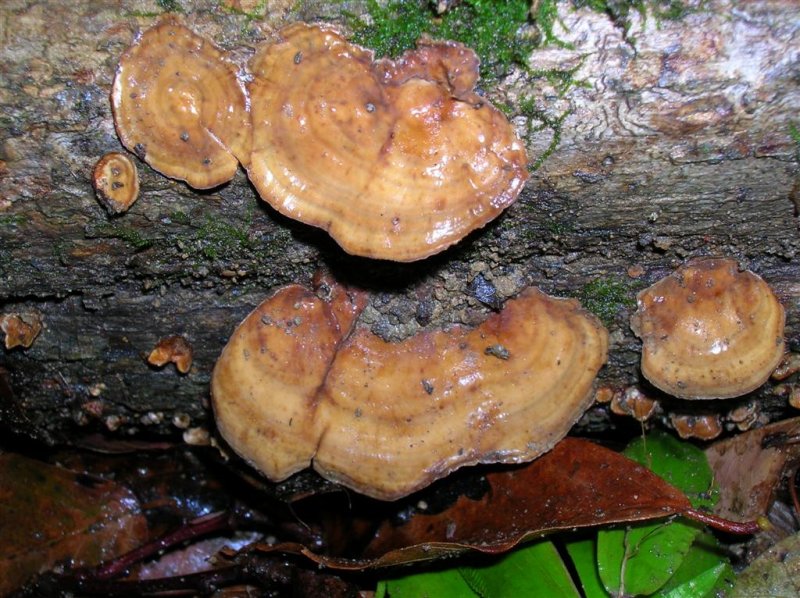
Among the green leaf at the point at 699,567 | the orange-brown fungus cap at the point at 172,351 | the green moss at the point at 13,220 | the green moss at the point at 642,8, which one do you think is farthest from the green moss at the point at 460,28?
the green leaf at the point at 699,567

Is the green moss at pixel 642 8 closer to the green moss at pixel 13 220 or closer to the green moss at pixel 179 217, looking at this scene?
the green moss at pixel 179 217

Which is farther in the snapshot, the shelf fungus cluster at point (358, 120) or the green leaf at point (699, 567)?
the green leaf at point (699, 567)

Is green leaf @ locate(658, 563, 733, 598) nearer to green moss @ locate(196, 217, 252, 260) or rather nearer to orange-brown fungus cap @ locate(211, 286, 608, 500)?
orange-brown fungus cap @ locate(211, 286, 608, 500)

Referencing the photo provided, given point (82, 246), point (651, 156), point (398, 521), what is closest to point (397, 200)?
point (651, 156)

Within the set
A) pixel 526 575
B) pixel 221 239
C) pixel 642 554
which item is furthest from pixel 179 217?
pixel 642 554

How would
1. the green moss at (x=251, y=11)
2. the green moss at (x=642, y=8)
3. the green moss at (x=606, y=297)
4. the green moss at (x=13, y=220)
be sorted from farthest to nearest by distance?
the green moss at (x=606, y=297) < the green moss at (x=13, y=220) < the green moss at (x=251, y=11) < the green moss at (x=642, y=8)

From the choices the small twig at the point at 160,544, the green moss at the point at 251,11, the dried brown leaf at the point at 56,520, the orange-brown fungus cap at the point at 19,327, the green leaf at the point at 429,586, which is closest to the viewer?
the green moss at the point at 251,11

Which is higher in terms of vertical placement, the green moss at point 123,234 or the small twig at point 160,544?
the green moss at point 123,234
